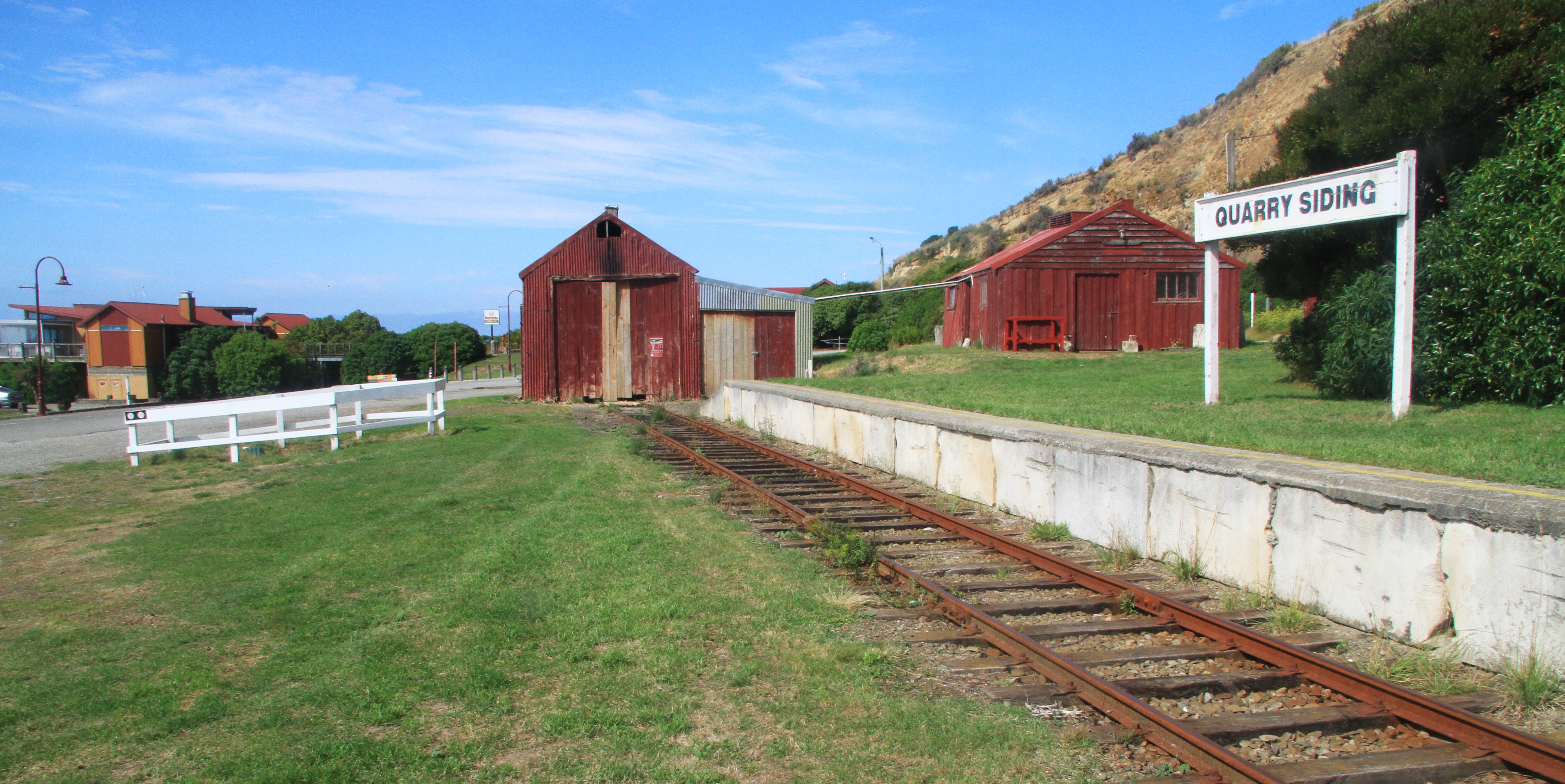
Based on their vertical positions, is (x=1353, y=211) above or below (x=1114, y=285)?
below

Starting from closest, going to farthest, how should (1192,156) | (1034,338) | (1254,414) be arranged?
(1254,414) < (1034,338) < (1192,156)

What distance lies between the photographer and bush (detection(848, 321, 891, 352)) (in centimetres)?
4291

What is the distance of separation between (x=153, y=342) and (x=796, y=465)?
7425 centimetres

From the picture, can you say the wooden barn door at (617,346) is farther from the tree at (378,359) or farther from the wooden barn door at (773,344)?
the tree at (378,359)

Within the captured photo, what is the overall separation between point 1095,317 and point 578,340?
16514 millimetres

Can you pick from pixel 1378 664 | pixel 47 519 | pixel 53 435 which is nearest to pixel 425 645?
pixel 1378 664

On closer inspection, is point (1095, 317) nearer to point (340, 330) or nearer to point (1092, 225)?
point (1092, 225)

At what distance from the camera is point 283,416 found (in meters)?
15.3

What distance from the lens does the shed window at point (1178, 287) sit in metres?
29.7

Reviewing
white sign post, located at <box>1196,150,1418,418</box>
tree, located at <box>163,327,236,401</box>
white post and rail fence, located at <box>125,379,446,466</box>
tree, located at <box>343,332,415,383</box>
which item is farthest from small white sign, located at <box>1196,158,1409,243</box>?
tree, located at <box>343,332,415,383</box>

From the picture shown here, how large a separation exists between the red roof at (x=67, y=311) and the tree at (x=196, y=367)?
15177mm

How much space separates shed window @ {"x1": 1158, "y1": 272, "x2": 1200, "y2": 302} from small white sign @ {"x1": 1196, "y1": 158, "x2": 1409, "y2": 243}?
58.4ft

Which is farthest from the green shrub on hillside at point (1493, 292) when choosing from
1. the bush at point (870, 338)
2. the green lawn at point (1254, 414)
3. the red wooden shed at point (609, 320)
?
the bush at point (870, 338)

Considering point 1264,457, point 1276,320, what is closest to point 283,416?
point 1264,457
